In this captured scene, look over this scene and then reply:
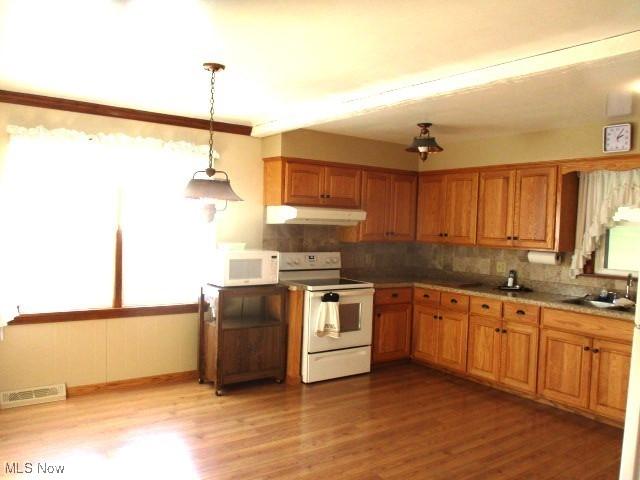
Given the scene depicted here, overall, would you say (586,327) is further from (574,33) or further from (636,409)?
(574,33)

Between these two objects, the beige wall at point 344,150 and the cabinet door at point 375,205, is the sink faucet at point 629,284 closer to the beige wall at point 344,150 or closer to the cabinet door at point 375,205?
the cabinet door at point 375,205

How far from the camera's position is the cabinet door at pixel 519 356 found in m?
4.14

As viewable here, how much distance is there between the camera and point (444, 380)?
4715 millimetres

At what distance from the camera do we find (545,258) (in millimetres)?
4539

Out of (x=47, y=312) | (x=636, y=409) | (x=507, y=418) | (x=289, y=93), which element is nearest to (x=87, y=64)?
(x=289, y=93)

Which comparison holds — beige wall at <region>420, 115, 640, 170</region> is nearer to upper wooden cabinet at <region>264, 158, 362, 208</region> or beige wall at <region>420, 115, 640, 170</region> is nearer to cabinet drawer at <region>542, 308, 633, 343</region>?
upper wooden cabinet at <region>264, 158, 362, 208</region>

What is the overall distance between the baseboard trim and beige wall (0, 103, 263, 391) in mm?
35

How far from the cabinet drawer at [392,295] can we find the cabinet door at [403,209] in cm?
62

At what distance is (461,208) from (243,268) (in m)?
2.35

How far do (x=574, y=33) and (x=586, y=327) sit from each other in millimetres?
2339

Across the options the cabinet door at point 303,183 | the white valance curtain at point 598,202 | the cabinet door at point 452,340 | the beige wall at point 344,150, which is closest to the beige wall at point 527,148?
the white valance curtain at point 598,202

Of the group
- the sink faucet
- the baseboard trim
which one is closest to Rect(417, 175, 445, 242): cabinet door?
the sink faucet

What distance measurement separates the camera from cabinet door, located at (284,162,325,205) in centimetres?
468

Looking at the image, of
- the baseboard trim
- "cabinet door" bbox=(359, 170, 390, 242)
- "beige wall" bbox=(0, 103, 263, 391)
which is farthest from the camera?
"cabinet door" bbox=(359, 170, 390, 242)
